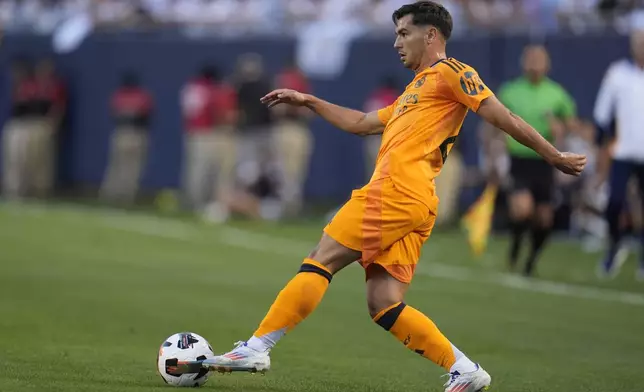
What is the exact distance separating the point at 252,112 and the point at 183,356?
55.9ft

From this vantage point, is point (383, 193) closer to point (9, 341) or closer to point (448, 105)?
point (448, 105)

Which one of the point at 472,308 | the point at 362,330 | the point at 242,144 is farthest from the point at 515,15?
the point at 362,330

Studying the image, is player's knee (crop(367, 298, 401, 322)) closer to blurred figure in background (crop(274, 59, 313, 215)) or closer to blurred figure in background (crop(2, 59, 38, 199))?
blurred figure in background (crop(274, 59, 313, 215))

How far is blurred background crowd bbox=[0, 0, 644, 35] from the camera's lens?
2395cm

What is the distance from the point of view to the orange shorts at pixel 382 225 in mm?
7543

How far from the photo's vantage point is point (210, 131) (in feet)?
82.3

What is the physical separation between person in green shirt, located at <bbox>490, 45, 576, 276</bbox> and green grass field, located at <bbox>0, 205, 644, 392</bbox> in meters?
0.78

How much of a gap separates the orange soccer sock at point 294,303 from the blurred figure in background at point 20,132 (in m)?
20.3

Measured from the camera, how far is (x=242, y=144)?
25.3 metres

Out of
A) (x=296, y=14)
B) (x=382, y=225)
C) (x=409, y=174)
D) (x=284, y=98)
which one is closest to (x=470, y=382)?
(x=382, y=225)

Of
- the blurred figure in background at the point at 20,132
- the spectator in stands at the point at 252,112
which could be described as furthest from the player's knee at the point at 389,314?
the blurred figure in background at the point at 20,132

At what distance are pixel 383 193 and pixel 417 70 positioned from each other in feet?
2.53

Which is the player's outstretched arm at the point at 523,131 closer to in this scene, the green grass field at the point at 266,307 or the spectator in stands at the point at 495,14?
the green grass field at the point at 266,307

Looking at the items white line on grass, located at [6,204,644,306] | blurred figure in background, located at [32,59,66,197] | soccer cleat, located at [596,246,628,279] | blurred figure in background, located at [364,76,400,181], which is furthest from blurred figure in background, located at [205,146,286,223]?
soccer cleat, located at [596,246,628,279]
